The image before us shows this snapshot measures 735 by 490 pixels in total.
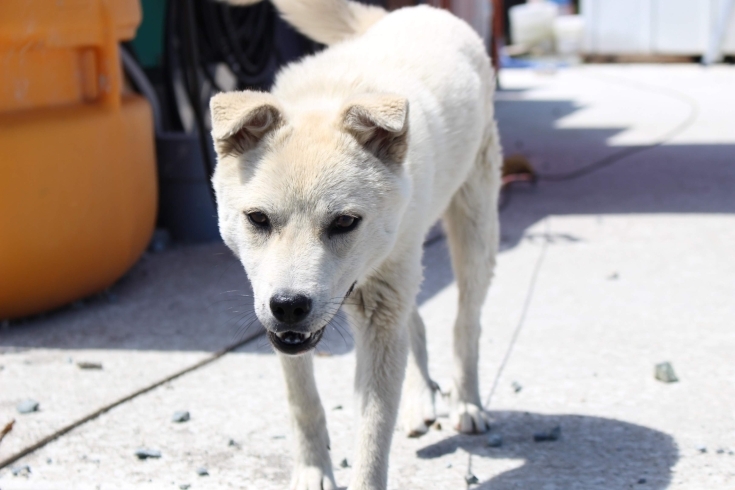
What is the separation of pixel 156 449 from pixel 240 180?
1.22 m

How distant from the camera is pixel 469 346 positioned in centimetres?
364

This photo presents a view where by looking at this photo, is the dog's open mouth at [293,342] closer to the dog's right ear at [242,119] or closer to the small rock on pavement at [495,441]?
the dog's right ear at [242,119]

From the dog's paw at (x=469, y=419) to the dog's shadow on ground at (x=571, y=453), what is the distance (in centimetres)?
3

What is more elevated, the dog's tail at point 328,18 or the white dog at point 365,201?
the dog's tail at point 328,18

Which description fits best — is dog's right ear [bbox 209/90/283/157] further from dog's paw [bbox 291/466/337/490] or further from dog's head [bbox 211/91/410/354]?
dog's paw [bbox 291/466/337/490]

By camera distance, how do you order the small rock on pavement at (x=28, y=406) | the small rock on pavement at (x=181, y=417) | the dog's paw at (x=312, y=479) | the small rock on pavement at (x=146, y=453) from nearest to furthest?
the dog's paw at (x=312, y=479) → the small rock on pavement at (x=146, y=453) → the small rock on pavement at (x=181, y=417) → the small rock on pavement at (x=28, y=406)

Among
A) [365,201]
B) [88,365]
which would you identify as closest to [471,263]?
[365,201]

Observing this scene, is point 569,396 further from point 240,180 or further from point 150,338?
point 150,338

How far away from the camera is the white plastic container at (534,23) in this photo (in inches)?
709

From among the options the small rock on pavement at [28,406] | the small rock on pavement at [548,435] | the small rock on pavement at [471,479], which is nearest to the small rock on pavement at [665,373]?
the small rock on pavement at [548,435]

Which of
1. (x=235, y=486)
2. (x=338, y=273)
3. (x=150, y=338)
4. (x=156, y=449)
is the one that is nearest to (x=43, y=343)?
(x=150, y=338)

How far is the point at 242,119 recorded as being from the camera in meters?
2.68

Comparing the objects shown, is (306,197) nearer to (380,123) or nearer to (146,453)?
(380,123)

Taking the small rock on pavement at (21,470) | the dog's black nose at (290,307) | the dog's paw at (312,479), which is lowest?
the small rock on pavement at (21,470)
